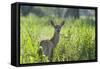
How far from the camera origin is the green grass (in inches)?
113

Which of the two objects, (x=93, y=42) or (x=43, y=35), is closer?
(x=43, y=35)

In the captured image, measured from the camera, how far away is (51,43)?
303 centimetres

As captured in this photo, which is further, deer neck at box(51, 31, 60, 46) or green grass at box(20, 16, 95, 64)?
deer neck at box(51, 31, 60, 46)

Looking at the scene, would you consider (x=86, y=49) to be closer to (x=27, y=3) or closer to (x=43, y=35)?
(x=43, y=35)

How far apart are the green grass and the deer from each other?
1.4 inches

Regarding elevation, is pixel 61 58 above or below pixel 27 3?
below

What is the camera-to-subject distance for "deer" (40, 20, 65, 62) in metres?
2.98

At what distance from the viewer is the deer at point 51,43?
2.98 m

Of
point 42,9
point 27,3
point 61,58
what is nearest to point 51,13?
point 42,9

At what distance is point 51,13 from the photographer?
3.02m

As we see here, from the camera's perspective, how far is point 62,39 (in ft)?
10.1

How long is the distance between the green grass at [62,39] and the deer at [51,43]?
0.04 meters

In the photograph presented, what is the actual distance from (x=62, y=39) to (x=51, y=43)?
147mm
